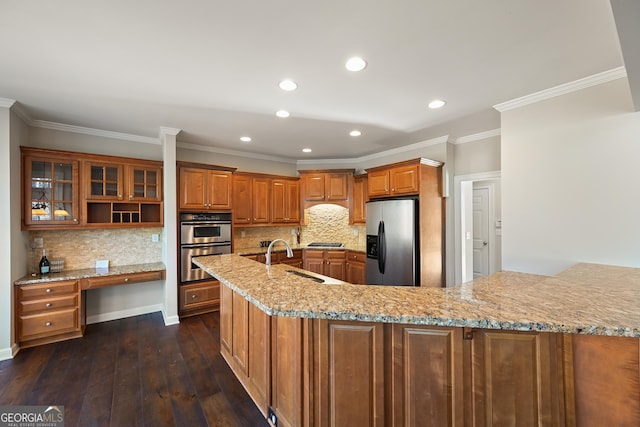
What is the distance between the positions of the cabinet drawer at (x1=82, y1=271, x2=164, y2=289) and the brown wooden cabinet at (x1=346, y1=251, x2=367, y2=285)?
3078mm

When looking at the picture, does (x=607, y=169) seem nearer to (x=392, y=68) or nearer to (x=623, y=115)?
(x=623, y=115)

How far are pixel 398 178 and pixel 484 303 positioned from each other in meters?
2.91

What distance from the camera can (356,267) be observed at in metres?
4.89

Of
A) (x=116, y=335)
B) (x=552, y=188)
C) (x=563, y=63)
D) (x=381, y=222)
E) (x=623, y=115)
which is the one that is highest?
(x=563, y=63)

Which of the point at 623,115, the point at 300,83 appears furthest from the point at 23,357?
the point at 623,115

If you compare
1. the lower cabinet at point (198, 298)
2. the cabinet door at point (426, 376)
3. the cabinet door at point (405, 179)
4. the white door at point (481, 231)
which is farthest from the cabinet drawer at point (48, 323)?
the white door at point (481, 231)

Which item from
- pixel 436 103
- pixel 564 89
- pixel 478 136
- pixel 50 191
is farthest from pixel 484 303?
pixel 50 191

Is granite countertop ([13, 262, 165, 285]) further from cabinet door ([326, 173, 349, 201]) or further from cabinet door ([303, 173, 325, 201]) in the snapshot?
cabinet door ([326, 173, 349, 201])

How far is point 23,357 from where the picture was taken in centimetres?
275

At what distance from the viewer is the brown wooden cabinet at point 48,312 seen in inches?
114

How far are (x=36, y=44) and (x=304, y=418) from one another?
2.99 m

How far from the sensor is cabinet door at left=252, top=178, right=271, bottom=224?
487 centimetres

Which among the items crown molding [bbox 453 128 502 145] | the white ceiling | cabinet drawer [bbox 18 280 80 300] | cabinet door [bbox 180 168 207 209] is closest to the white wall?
the white ceiling

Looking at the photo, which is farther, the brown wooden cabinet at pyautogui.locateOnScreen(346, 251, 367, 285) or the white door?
the white door
